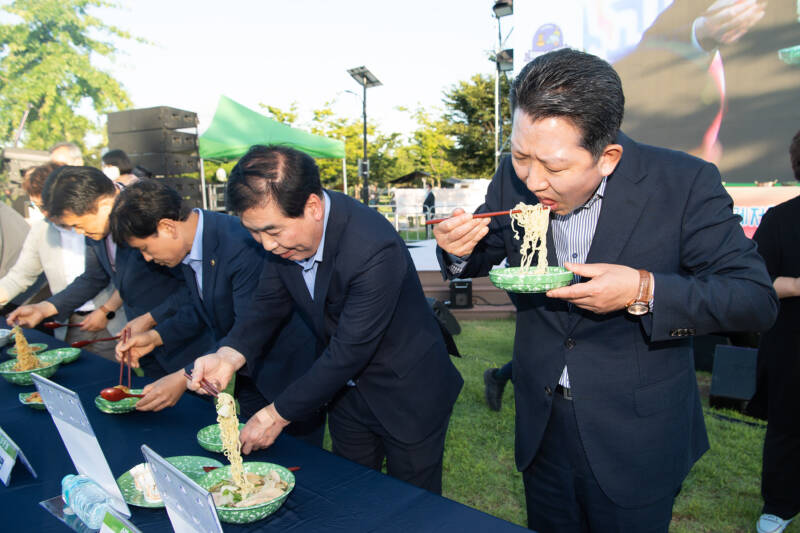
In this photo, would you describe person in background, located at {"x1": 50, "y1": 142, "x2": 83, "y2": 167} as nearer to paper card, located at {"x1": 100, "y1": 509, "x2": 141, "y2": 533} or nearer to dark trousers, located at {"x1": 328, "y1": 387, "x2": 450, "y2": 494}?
dark trousers, located at {"x1": 328, "y1": 387, "x2": 450, "y2": 494}

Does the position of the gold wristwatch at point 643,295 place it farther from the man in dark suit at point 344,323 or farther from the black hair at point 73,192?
the black hair at point 73,192

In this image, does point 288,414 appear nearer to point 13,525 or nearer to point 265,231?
point 265,231

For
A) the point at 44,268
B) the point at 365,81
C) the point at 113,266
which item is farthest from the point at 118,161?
the point at 365,81

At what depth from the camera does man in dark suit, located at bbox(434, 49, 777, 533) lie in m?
1.14

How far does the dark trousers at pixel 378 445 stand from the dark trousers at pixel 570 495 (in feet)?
1.30

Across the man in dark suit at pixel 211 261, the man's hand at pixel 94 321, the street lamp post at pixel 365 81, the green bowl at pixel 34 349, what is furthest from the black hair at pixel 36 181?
the street lamp post at pixel 365 81

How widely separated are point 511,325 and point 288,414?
5.22 metres

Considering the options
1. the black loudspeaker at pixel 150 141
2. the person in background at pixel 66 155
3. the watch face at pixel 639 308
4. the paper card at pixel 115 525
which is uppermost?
the black loudspeaker at pixel 150 141

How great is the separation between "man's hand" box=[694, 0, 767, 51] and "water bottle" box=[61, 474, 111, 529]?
638 centimetres

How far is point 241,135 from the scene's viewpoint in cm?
1029

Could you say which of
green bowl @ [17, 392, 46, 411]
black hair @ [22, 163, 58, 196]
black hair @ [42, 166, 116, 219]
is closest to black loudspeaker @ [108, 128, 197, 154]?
black hair @ [22, 163, 58, 196]

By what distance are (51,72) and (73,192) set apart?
1947 centimetres

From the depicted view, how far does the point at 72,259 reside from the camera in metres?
3.59

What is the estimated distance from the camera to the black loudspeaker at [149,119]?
8.62 m
